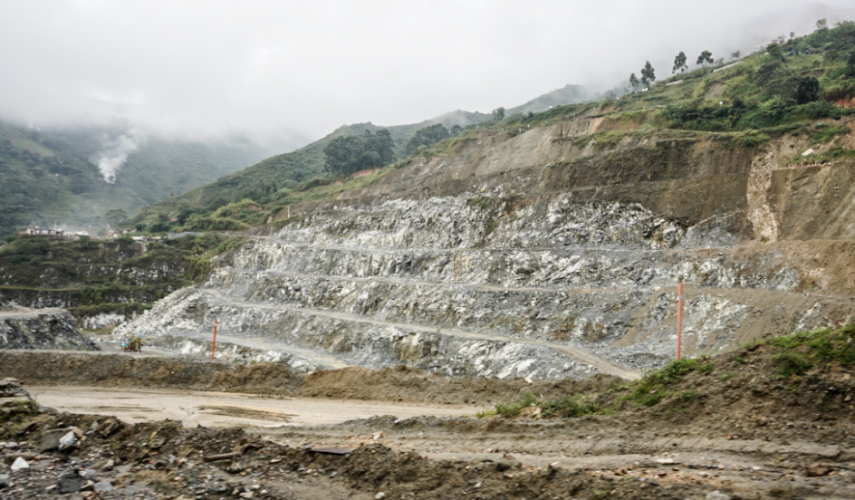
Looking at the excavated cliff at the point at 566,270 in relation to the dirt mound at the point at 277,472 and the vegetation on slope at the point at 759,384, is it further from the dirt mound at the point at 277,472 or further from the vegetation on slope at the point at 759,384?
the dirt mound at the point at 277,472

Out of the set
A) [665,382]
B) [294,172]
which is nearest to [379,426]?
[665,382]

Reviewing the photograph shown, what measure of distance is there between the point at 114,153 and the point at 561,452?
202 m

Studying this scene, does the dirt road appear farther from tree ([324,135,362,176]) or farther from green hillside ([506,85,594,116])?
green hillside ([506,85,594,116])

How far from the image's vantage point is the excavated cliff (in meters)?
21.0

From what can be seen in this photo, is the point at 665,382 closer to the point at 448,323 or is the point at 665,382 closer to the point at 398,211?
the point at 448,323

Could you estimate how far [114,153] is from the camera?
170m

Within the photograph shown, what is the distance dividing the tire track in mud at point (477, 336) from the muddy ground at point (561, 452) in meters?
10.3

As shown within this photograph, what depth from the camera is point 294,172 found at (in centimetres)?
10631

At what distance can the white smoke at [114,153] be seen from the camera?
147125 millimetres

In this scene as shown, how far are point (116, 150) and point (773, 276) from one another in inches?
8005

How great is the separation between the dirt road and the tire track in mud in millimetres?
7633

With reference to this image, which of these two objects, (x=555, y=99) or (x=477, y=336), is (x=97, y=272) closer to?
(x=477, y=336)

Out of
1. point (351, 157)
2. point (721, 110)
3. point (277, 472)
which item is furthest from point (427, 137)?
point (277, 472)

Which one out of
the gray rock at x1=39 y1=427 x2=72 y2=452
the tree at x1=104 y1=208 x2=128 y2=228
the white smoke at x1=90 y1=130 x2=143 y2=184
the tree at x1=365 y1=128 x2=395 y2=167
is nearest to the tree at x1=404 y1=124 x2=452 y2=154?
the tree at x1=365 y1=128 x2=395 y2=167
